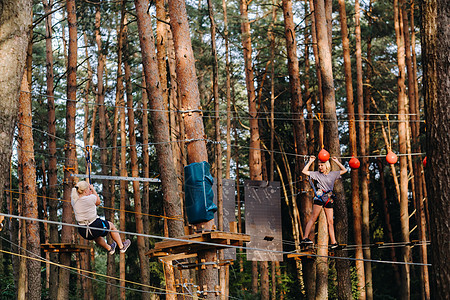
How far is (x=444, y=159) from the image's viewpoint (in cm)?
535

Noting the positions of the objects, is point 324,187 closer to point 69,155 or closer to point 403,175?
point 69,155

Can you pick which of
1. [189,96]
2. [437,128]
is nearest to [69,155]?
[189,96]

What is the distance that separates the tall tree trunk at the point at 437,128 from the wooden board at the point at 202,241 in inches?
105

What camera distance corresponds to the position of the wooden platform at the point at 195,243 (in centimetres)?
712

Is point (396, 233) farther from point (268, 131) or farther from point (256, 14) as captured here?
point (256, 14)

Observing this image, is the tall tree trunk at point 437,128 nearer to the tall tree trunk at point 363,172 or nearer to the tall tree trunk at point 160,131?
the tall tree trunk at point 160,131

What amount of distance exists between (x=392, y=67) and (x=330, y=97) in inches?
508

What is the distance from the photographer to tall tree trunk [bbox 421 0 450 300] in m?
5.21

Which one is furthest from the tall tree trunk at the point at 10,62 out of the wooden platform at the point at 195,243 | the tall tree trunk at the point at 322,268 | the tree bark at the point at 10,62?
the tall tree trunk at the point at 322,268

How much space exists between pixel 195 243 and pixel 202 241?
20 centimetres

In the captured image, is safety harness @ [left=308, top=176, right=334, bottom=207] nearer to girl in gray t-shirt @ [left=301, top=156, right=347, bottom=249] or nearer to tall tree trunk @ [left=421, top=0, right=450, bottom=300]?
girl in gray t-shirt @ [left=301, top=156, right=347, bottom=249]

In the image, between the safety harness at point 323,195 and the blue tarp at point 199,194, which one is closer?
the blue tarp at point 199,194

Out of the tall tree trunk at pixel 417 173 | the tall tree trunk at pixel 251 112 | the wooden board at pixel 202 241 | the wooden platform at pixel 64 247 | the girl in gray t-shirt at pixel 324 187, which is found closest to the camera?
the wooden board at pixel 202 241

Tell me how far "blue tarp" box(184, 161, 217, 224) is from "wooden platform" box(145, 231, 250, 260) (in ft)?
1.19
